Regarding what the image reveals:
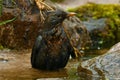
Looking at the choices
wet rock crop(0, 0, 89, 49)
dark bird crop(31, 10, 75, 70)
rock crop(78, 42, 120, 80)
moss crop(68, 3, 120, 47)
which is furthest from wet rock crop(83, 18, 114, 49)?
rock crop(78, 42, 120, 80)

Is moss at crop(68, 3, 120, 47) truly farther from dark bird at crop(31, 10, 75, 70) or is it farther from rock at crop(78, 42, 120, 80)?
rock at crop(78, 42, 120, 80)

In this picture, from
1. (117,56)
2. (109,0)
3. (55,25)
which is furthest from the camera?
(109,0)

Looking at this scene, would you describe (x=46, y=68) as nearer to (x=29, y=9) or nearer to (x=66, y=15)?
(x=66, y=15)

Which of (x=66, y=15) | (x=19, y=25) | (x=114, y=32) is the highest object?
(x=66, y=15)

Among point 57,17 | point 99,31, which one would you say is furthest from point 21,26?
point 99,31

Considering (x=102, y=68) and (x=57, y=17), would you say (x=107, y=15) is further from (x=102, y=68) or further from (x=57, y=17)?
(x=102, y=68)

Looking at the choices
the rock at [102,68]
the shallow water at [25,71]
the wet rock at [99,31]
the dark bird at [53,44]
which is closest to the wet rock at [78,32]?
the wet rock at [99,31]

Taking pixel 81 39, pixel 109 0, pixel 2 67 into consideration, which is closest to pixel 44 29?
pixel 2 67
